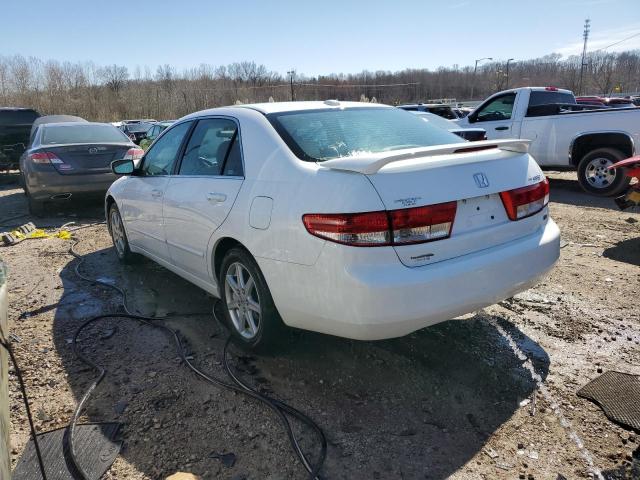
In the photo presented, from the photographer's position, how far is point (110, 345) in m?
3.74

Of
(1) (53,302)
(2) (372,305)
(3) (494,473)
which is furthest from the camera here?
(1) (53,302)

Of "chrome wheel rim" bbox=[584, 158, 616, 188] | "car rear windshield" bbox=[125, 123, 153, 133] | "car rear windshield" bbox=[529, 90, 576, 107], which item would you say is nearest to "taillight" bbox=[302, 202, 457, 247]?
"chrome wheel rim" bbox=[584, 158, 616, 188]

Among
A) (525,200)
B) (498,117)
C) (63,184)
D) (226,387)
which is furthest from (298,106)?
(498,117)

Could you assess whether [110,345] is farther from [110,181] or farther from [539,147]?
[539,147]

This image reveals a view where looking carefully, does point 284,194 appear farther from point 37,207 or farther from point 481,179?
point 37,207

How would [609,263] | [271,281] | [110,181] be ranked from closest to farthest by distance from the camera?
[271,281] → [609,263] → [110,181]

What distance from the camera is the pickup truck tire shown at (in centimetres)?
867

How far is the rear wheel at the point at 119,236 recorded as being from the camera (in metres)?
5.57

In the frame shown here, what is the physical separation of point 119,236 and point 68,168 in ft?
10.4

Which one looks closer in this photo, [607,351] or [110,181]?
[607,351]

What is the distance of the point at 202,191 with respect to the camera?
3.67m

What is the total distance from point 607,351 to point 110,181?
7.57 metres

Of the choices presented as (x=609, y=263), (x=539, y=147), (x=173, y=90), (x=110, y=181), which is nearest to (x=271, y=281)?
(x=609, y=263)

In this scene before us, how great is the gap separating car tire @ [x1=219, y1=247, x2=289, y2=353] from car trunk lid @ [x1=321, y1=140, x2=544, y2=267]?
0.92 metres
